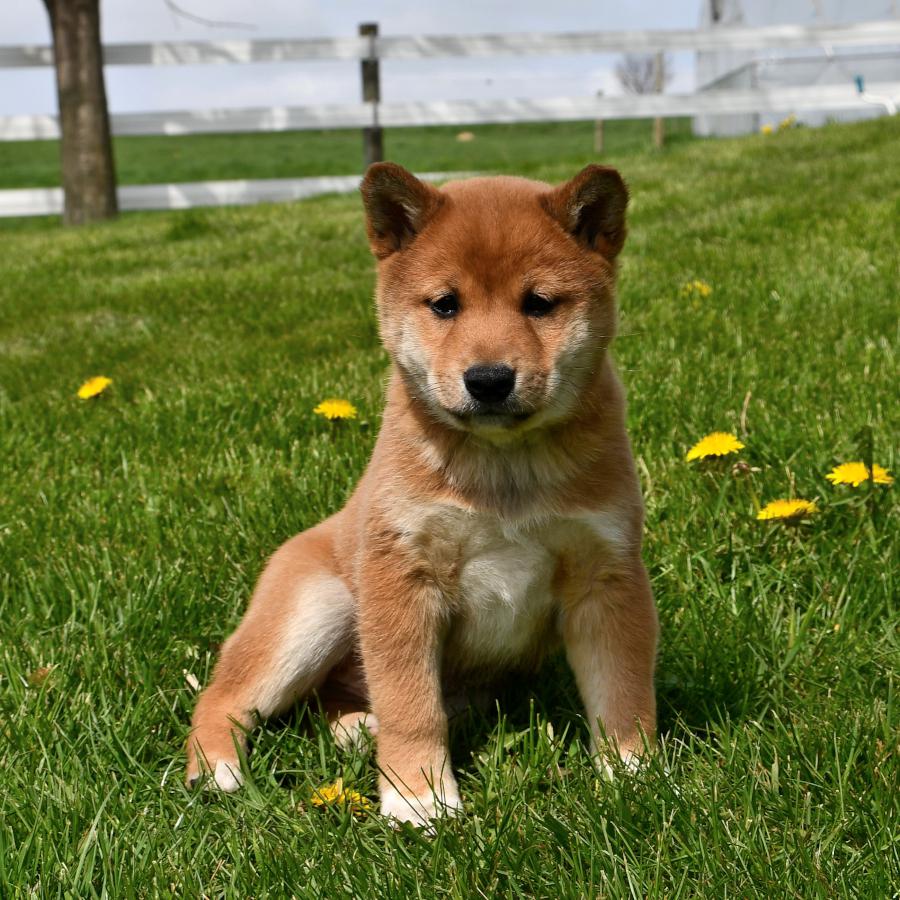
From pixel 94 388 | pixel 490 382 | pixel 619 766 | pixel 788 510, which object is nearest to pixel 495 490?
pixel 490 382

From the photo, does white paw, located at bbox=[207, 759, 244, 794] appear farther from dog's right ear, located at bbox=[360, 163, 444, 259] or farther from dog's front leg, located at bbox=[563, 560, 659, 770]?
dog's right ear, located at bbox=[360, 163, 444, 259]

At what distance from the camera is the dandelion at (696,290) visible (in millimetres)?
5684

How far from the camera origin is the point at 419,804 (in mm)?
2268

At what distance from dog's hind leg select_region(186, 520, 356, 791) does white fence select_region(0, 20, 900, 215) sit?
37.4ft

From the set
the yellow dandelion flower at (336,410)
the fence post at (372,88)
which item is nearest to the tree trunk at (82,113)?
the fence post at (372,88)

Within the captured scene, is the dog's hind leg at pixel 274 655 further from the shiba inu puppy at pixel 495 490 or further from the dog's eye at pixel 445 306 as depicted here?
the dog's eye at pixel 445 306

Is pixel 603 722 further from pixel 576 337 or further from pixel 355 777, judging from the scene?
pixel 576 337

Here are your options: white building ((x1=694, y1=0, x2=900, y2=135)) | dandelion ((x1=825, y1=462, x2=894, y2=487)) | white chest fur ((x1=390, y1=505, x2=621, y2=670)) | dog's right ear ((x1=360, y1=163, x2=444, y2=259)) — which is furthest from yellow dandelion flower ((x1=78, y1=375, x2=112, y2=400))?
white building ((x1=694, y1=0, x2=900, y2=135))

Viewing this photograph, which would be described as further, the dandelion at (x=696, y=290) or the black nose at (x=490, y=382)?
the dandelion at (x=696, y=290)

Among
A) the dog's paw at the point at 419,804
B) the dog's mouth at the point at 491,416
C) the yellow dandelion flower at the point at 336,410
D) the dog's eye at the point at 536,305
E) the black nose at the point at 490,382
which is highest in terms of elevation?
the dog's eye at the point at 536,305

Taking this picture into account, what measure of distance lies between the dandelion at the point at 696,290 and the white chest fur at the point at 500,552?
3610 mm

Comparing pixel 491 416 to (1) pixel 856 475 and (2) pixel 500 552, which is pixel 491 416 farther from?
(1) pixel 856 475

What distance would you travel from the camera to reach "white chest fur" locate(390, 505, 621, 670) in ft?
7.58

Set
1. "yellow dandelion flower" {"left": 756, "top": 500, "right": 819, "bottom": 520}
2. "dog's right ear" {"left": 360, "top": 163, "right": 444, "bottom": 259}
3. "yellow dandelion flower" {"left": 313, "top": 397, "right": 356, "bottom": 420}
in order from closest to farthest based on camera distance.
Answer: "dog's right ear" {"left": 360, "top": 163, "right": 444, "bottom": 259}, "yellow dandelion flower" {"left": 756, "top": 500, "right": 819, "bottom": 520}, "yellow dandelion flower" {"left": 313, "top": 397, "right": 356, "bottom": 420}
